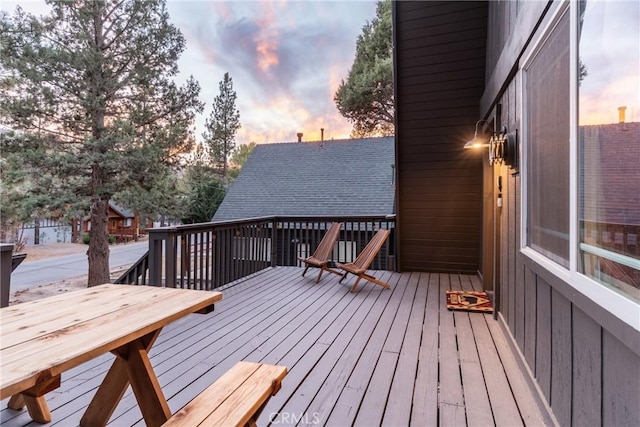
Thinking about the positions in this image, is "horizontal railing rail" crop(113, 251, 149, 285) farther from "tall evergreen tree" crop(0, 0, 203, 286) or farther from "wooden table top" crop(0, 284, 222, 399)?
"tall evergreen tree" crop(0, 0, 203, 286)

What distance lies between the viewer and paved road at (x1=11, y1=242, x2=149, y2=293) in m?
9.88

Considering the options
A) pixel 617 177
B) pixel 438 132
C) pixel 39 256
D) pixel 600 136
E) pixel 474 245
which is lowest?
pixel 39 256

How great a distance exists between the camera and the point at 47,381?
0.97 metres

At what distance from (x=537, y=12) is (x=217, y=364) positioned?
304 cm

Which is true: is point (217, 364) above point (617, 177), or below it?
below

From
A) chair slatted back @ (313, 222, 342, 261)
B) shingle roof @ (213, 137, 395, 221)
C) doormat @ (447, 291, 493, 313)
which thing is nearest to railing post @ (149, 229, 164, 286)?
chair slatted back @ (313, 222, 342, 261)

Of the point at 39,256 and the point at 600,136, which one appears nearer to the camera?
the point at 600,136

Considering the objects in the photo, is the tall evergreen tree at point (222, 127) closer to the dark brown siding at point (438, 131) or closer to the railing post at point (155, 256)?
the dark brown siding at point (438, 131)

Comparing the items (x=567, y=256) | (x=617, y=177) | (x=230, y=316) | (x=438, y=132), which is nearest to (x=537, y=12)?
(x=617, y=177)

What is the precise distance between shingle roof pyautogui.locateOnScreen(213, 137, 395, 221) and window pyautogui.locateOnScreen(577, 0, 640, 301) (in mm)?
8558

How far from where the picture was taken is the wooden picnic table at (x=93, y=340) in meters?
1.00

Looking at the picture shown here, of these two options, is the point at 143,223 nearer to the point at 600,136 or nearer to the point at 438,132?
the point at 438,132

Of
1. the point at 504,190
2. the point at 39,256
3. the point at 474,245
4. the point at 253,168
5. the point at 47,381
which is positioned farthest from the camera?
the point at 39,256

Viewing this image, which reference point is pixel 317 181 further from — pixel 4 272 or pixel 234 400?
pixel 234 400
